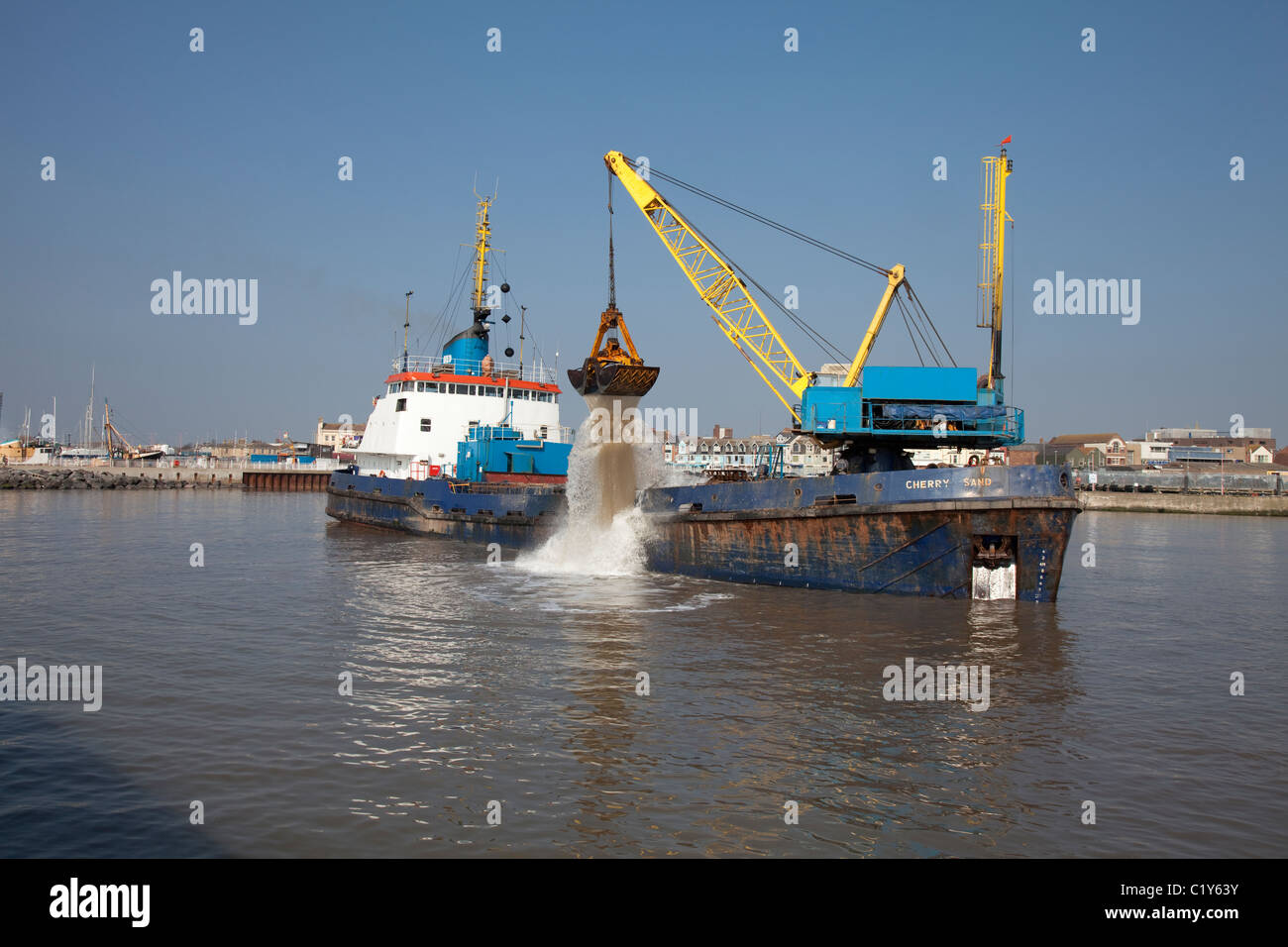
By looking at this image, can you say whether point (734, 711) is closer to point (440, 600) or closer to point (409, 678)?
point (409, 678)

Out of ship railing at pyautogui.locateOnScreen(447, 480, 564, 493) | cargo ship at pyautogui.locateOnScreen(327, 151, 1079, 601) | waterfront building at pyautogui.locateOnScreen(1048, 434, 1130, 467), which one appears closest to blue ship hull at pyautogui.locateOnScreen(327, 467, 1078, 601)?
cargo ship at pyautogui.locateOnScreen(327, 151, 1079, 601)

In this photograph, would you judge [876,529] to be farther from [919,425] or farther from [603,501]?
[603,501]

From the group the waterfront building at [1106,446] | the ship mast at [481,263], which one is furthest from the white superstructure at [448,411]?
the waterfront building at [1106,446]

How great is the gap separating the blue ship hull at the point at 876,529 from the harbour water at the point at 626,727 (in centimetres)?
84

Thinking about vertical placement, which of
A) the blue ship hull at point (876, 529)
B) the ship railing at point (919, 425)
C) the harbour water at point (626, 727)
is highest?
the ship railing at point (919, 425)

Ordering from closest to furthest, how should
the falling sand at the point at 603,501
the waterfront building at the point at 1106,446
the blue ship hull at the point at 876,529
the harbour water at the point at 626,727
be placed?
the harbour water at the point at 626,727
the blue ship hull at the point at 876,529
the falling sand at the point at 603,501
the waterfront building at the point at 1106,446

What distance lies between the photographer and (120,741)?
7.45 meters

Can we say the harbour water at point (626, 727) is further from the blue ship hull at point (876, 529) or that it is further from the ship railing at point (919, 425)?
the ship railing at point (919, 425)

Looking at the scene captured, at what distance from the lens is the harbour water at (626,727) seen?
5855 mm

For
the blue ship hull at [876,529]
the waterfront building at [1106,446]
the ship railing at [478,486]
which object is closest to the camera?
the blue ship hull at [876,529]

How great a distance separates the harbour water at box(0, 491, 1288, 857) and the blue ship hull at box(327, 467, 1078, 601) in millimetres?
836
